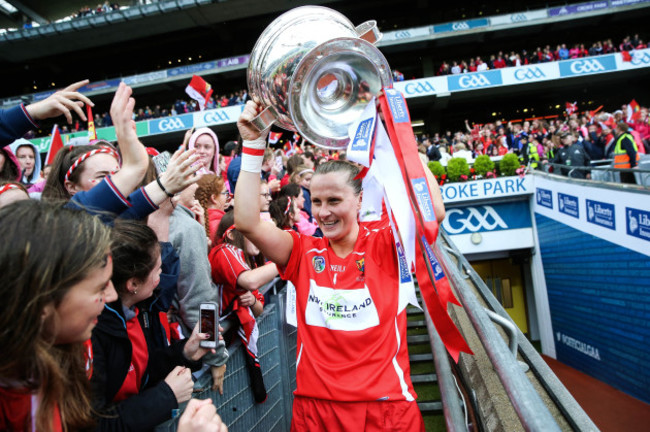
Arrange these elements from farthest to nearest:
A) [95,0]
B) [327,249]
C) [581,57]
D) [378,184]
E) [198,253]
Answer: [95,0]
[581,57]
[198,253]
[327,249]
[378,184]

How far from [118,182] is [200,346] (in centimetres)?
73

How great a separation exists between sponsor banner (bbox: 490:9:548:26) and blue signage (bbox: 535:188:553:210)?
614 inches

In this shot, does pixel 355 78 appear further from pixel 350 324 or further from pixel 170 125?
pixel 170 125

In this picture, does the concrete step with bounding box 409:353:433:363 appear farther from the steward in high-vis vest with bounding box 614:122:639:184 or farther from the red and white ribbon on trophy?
the steward in high-vis vest with bounding box 614:122:639:184

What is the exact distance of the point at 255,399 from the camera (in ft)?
8.85

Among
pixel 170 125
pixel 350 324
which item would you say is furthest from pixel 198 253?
pixel 170 125

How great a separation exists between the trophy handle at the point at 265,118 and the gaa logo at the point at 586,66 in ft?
79.2

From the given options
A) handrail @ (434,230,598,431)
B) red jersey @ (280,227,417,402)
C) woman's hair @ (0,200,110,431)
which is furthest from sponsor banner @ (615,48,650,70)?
woman's hair @ (0,200,110,431)

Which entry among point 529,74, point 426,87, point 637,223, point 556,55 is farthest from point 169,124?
point 637,223

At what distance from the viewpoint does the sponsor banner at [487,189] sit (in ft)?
40.8

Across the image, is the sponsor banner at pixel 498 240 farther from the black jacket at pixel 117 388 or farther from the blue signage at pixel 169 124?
the blue signage at pixel 169 124

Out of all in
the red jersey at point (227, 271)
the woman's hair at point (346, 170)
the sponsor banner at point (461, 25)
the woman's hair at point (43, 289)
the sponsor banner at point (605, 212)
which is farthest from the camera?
the sponsor banner at point (461, 25)

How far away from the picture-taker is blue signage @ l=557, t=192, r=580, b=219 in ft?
31.4

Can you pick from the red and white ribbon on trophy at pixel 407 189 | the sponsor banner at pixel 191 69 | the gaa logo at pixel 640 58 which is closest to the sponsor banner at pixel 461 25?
the gaa logo at pixel 640 58
